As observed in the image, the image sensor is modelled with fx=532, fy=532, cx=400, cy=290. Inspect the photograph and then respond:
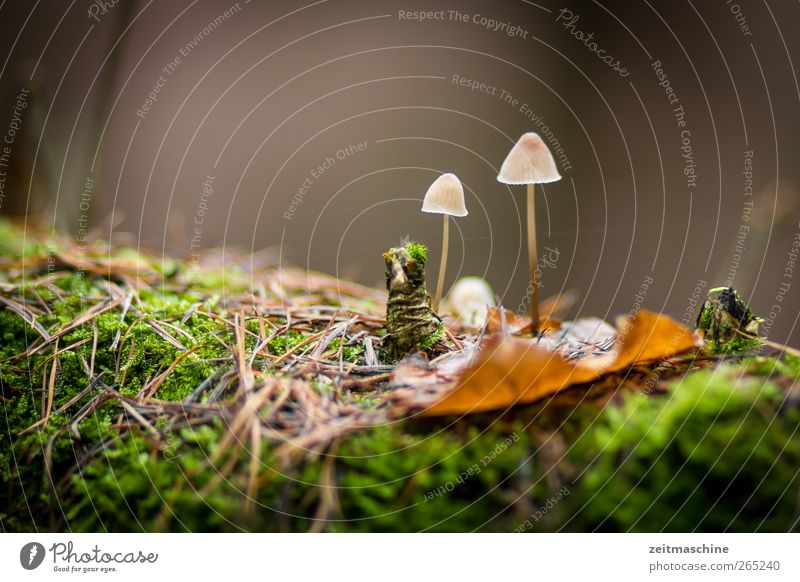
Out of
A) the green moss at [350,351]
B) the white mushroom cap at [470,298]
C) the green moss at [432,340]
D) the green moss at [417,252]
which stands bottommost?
the green moss at [350,351]

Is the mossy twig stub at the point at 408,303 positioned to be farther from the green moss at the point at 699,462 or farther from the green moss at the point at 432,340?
the green moss at the point at 699,462

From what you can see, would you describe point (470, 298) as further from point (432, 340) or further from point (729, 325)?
point (729, 325)

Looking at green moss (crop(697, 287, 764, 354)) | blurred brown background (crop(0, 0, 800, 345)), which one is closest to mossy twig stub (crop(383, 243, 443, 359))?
green moss (crop(697, 287, 764, 354))

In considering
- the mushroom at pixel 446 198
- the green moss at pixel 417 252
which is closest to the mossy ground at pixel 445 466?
the green moss at pixel 417 252

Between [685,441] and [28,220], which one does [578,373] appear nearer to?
[685,441]
